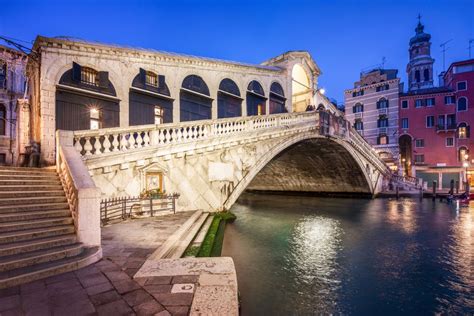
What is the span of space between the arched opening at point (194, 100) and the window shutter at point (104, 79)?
13.2 feet

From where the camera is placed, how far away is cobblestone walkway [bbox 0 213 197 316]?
9.97 feet

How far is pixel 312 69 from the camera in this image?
80.4ft

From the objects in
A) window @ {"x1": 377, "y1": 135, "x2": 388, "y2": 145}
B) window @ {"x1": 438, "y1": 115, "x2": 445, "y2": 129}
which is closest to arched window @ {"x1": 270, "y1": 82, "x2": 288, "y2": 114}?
window @ {"x1": 377, "y1": 135, "x2": 388, "y2": 145}

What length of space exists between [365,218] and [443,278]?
821 centimetres

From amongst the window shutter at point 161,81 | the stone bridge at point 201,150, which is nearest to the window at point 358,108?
the stone bridge at point 201,150

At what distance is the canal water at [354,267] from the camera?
4.75 metres

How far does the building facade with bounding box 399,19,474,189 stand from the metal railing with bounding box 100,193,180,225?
114 feet

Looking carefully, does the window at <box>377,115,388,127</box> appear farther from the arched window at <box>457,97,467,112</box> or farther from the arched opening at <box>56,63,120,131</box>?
the arched opening at <box>56,63,120,131</box>

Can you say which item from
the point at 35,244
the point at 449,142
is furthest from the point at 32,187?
the point at 449,142

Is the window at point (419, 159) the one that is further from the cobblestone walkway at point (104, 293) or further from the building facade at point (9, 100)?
the building facade at point (9, 100)

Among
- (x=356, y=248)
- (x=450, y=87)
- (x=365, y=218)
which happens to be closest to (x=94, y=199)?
(x=356, y=248)

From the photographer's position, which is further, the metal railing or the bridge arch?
the bridge arch

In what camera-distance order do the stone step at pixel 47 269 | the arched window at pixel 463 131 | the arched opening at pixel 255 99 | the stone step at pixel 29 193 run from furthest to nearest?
1. the arched window at pixel 463 131
2. the arched opening at pixel 255 99
3. the stone step at pixel 29 193
4. the stone step at pixel 47 269

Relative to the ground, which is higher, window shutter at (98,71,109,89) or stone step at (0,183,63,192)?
window shutter at (98,71,109,89)
